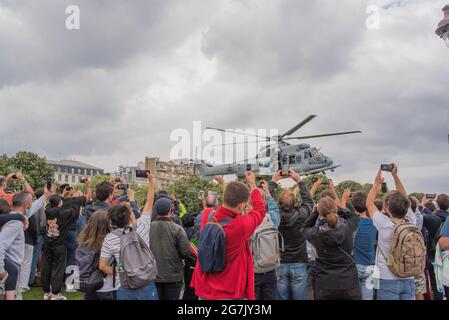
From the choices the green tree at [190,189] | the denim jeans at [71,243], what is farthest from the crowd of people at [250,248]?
the green tree at [190,189]

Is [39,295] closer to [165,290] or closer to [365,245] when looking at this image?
[165,290]

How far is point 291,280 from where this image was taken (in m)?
6.10

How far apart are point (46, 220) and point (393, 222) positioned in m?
6.38

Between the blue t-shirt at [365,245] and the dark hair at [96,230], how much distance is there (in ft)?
12.1

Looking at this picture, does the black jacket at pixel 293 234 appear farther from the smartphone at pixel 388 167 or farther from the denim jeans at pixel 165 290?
the denim jeans at pixel 165 290

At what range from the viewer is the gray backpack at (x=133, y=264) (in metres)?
4.59

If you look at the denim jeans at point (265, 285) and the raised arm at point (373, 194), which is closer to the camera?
the raised arm at point (373, 194)

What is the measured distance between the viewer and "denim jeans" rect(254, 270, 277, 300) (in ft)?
17.9

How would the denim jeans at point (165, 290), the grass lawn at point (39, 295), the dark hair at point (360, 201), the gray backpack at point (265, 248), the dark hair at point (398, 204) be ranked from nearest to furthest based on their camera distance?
the dark hair at point (398, 204)
the gray backpack at point (265, 248)
the denim jeans at point (165, 290)
the dark hair at point (360, 201)
the grass lawn at point (39, 295)

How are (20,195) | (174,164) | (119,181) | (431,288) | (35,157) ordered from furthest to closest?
(174,164) < (35,157) < (431,288) < (119,181) < (20,195)
